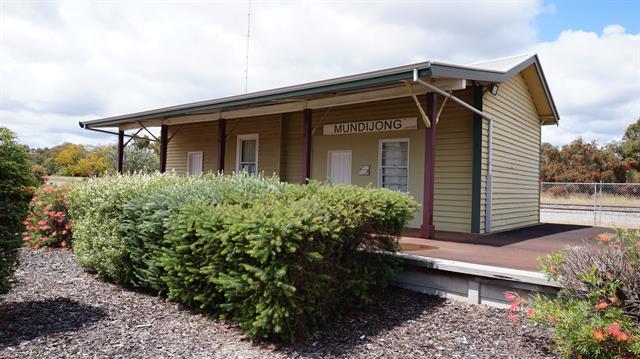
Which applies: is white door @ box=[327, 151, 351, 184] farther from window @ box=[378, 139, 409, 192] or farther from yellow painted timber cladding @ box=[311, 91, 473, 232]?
window @ box=[378, 139, 409, 192]

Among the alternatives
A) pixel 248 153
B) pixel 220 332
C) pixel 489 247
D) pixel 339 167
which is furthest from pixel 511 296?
pixel 248 153

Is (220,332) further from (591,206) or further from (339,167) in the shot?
(591,206)

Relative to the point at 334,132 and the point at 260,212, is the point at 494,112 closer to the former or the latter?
the point at 334,132

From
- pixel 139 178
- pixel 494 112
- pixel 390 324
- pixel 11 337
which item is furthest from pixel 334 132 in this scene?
pixel 11 337

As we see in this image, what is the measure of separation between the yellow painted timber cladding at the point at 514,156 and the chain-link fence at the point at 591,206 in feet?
9.52

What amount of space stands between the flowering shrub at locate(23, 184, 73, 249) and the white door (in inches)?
237

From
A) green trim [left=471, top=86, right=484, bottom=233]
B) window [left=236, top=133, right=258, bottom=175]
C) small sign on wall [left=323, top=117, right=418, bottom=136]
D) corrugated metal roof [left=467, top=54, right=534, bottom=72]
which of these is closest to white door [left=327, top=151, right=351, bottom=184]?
small sign on wall [left=323, top=117, right=418, bottom=136]

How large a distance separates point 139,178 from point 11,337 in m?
2.91

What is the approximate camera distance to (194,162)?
53.1ft

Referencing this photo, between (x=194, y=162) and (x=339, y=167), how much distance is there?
674 centimetres

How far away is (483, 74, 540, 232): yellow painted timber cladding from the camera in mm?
10266

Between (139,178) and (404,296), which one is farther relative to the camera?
(139,178)

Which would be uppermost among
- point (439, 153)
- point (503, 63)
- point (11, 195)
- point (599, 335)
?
point (503, 63)

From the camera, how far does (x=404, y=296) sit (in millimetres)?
5598
